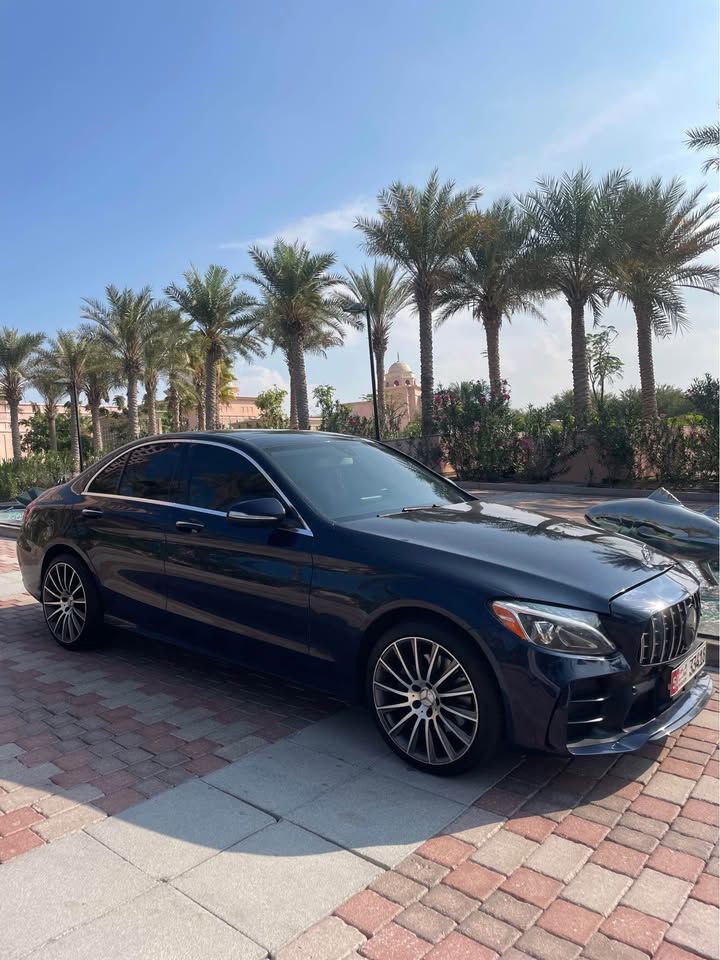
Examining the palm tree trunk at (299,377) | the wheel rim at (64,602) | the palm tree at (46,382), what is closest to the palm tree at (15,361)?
the palm tree at (46,382)

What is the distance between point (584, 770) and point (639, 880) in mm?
800

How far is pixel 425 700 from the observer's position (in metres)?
3.34

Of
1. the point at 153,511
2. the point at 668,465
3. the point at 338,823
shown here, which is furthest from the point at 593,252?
the point at 338,823

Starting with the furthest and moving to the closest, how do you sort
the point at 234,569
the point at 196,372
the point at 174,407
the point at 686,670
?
the point at 174,407, the point at 196,372, the point at 234,569, the point at 686,670

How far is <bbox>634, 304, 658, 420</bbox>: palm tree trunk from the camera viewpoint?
21672mm

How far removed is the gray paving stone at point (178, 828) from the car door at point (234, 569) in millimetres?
853

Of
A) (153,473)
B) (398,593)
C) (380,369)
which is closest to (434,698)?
(398,593)

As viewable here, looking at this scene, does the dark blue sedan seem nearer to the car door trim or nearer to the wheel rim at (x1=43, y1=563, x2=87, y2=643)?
the car door trim

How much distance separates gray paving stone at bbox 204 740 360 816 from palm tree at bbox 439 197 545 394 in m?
19.7

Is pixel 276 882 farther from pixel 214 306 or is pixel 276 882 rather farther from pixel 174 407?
pixel 174 407

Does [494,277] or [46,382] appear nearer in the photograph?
[494,277]

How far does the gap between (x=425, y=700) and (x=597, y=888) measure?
1.01 meters

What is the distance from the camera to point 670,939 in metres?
2.33

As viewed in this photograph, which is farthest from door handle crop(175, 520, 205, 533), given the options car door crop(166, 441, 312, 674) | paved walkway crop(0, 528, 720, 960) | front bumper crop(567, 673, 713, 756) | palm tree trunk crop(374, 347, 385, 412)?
palm tree trunk crop(374, 347, 385, 412)
